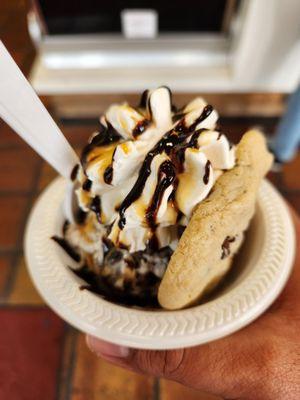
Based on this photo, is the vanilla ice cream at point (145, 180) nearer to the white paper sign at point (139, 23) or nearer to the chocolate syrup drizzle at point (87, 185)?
the chocolate syrup drizzle at point (87, 185)

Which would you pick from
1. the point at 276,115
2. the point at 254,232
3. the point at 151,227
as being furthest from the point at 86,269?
the point at 276,115

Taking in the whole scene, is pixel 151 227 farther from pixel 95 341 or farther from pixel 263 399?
pixel 263 399

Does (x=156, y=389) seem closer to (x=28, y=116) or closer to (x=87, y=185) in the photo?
(x=87, y=185)

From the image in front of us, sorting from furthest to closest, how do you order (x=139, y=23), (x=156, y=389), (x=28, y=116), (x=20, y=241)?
(x=139, y=23) < (x=20, y=241) < (x=156, y=389) < (x=28, y=116)

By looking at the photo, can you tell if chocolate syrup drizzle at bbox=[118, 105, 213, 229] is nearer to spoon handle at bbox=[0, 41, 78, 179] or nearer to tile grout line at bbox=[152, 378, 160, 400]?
spoon handle at bbox=[0, 41, 78, 179]

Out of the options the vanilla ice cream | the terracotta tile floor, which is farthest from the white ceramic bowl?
the terracotta tile floor

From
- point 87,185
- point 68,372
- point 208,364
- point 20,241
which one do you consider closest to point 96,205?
point 87,185
